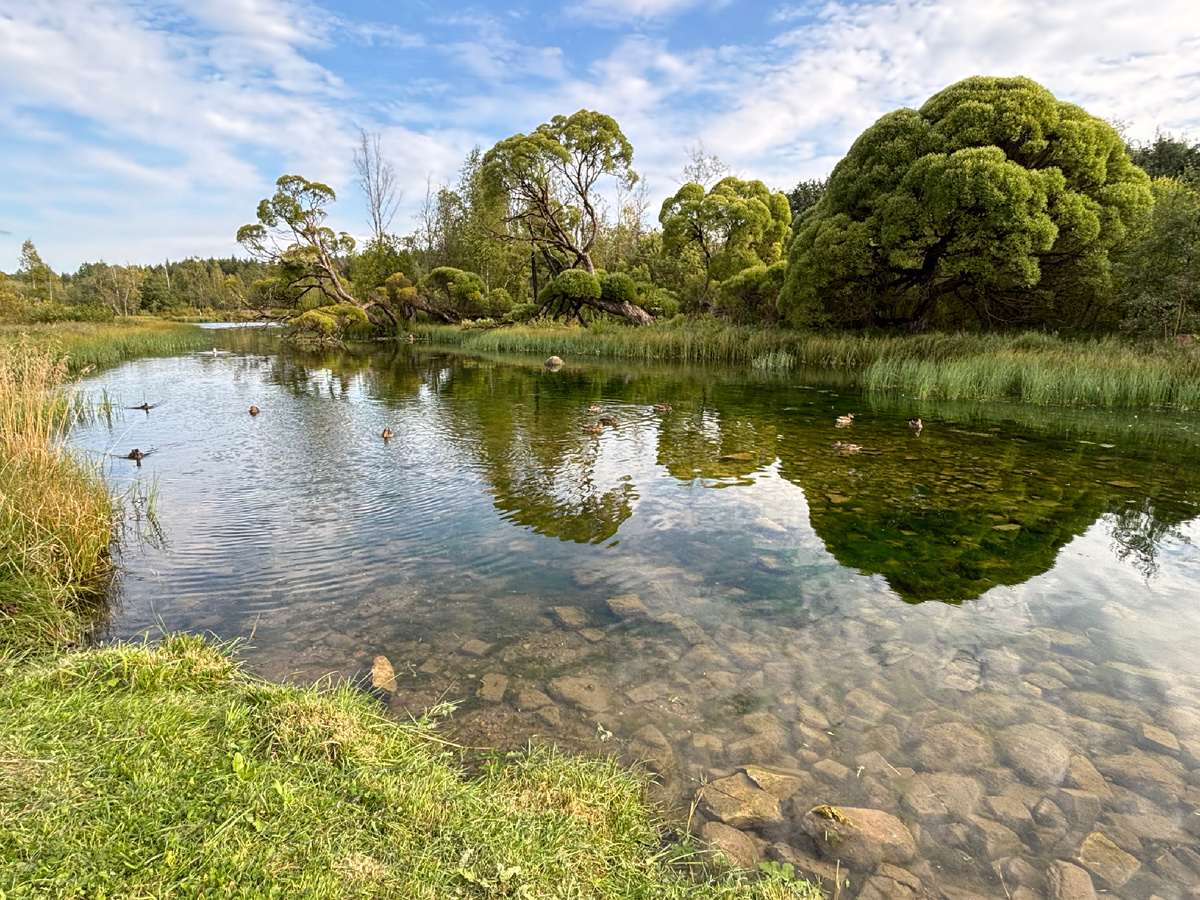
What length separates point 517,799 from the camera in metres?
2.13

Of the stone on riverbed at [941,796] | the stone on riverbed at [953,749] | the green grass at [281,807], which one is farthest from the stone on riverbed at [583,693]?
the stone on riverbed at [953,749]

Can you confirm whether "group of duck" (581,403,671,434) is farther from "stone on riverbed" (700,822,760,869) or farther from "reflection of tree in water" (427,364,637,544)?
"stone on riverbed" (700,822,760,869)

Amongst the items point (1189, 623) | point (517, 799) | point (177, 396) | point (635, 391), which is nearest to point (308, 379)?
point (177, 396)

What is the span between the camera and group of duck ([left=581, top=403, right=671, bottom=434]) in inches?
372

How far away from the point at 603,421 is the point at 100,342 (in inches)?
767

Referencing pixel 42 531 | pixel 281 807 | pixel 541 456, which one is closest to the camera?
pixel 281 807

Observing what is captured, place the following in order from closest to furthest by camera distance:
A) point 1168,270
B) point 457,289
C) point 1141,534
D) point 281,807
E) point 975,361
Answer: point 281,807, point 1141,534, point 1168,270, point 975,361, point 457,289

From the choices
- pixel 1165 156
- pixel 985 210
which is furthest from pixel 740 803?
pixel 1165 156

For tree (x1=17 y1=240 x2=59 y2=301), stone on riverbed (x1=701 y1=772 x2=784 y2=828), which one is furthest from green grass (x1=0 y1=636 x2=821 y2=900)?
tree (x1=17 y1=240 x2=59 y2=301)

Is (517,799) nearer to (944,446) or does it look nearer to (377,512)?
(377,512)

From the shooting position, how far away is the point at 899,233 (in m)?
14.5

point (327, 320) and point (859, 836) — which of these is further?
point (327, 320)

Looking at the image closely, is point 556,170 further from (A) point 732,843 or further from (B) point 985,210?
(A) point 732,843

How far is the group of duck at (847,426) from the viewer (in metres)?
7.93
